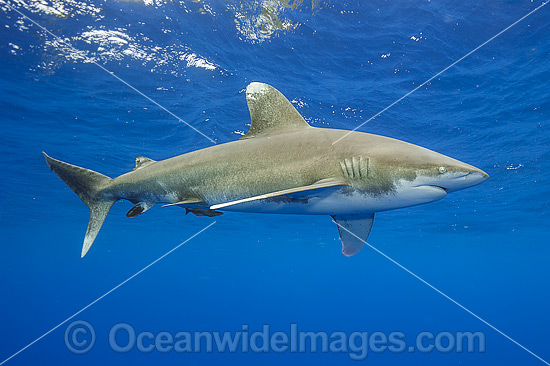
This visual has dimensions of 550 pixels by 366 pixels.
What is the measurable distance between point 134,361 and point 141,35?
4123 cm

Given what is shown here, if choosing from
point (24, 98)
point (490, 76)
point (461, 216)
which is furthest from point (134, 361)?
point (490, 76)

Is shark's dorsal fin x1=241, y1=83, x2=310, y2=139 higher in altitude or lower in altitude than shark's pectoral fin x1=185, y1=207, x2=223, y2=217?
higher

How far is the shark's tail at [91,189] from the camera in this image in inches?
160

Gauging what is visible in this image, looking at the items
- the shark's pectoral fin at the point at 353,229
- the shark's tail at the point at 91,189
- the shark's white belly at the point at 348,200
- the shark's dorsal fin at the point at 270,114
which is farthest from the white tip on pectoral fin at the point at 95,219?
the shark's pectoral fin at the point at 353,229

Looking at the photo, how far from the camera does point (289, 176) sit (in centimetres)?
314

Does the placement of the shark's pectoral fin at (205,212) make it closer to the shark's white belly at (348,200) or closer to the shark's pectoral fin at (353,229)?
the shark's white belly at (348,200)

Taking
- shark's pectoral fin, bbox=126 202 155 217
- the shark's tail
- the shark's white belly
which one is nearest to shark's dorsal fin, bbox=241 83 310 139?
the shark's white belly

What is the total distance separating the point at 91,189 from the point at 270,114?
8.21ft

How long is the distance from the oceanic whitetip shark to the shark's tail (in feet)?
0.04

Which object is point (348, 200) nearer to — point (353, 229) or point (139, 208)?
point (353, 229)

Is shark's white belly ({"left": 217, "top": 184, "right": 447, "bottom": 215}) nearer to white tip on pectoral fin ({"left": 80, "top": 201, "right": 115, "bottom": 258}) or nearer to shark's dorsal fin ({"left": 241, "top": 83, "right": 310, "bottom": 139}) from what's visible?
shark's dorsal fin ({"left": 241, "top": 83, "right": 310, "bottom": 139})

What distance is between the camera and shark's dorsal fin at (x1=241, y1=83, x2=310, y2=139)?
147 inches

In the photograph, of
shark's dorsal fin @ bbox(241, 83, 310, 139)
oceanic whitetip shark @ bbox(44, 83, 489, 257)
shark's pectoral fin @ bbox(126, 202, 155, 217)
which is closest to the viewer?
oceanic whitetip shark @ bbox(44, 83, 489, 257)

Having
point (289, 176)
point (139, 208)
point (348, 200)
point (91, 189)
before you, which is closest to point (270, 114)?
point (289, 176)
